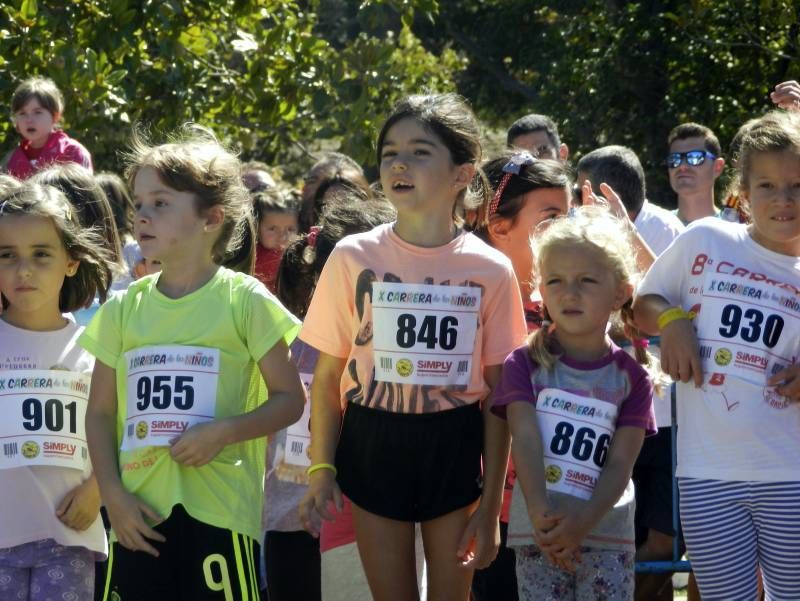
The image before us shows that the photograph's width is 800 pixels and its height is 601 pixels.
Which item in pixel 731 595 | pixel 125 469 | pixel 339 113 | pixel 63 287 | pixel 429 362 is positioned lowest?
pixel 731 595

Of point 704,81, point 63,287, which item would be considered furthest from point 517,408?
point 704,81

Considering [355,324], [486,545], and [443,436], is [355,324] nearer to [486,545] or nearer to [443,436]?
[443,436]

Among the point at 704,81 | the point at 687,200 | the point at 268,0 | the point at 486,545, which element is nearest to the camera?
the point at 486,545

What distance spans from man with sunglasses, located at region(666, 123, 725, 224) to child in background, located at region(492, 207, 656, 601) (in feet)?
12.0

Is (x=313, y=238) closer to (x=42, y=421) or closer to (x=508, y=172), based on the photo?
(x=508, y=172)

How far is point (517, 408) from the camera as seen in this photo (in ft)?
12.6

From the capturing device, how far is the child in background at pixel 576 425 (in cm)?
380

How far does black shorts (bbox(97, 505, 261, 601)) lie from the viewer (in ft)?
12.2

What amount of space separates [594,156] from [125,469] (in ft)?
12.0

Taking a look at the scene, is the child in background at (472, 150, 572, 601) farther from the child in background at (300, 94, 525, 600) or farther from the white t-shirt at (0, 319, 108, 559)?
the white t-shirt at (0, 319, 108, 559)

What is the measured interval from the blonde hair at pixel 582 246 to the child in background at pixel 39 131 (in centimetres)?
426

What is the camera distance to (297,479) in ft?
15.4

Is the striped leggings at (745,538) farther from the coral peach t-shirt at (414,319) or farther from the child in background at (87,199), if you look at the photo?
the child in background at (87,199)

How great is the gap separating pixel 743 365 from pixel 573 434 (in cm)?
62
